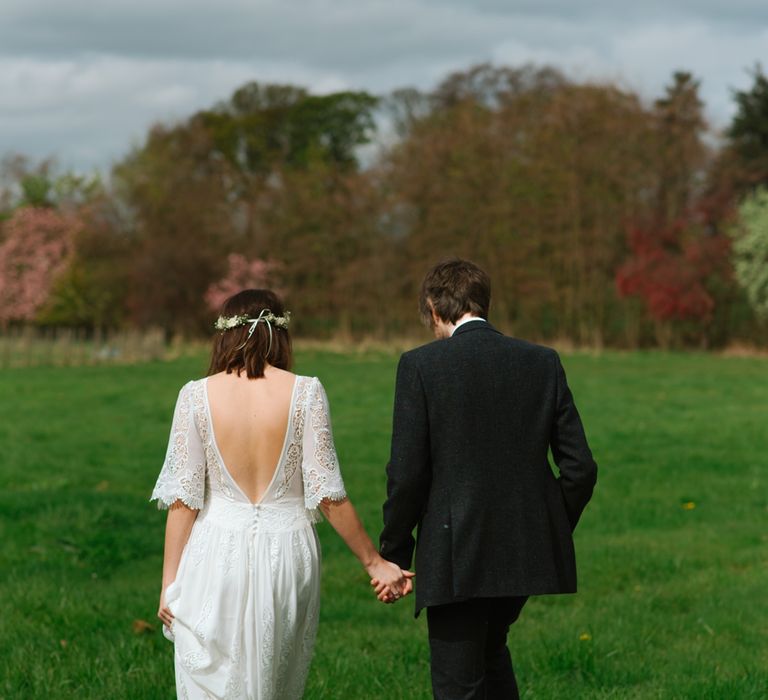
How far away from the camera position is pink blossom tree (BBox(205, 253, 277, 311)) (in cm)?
5159

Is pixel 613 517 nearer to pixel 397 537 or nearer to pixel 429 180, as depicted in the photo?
pixel 397 537

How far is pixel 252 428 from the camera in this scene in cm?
393

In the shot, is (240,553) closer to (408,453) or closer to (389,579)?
(389,579)

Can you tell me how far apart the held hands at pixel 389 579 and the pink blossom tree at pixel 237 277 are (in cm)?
4772

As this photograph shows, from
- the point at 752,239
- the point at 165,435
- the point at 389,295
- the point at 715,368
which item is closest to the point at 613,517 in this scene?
the point at 165,435

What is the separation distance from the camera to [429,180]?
46469mm

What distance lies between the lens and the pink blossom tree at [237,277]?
169 feet

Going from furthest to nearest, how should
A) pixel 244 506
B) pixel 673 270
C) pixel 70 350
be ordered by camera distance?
pixel 673 270 < pixel 70 350 < pixel 244 506

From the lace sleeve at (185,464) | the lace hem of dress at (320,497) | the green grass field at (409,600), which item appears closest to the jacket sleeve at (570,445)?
A: the lace hem of dress at (320,497)

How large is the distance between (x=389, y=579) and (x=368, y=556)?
110 mm

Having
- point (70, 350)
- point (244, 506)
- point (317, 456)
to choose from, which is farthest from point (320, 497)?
point (70, 350)

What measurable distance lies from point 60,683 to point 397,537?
235cm

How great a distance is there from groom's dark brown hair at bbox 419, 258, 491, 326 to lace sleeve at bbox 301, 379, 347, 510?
0.51m

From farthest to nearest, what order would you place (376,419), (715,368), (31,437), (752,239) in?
(752,239) < (715,368) < (376,419) < (31,437)
